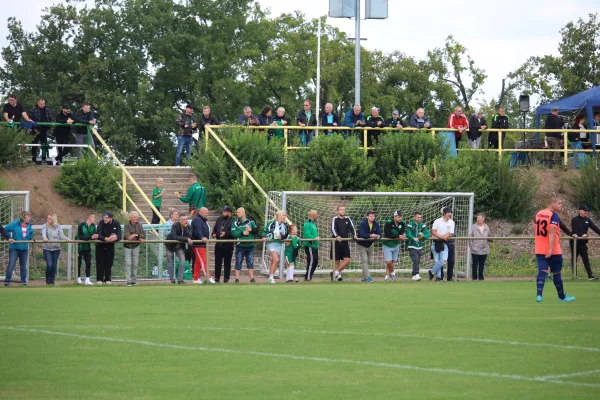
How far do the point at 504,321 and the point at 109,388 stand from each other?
6.84 meters

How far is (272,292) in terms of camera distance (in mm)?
20984

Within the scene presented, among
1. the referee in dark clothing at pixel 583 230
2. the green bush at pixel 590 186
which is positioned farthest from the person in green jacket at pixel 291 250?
the green bush at pixel 590 186

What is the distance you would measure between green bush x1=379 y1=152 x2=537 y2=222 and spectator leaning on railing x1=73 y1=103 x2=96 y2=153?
8.97 meters

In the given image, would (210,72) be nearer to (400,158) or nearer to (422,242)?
(400,158)

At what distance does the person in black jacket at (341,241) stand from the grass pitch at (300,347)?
660 centimetres

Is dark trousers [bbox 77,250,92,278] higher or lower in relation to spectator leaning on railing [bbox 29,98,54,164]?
lower

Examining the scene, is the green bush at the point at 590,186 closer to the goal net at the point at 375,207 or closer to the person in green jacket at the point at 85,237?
the goal net at the point at 375,207

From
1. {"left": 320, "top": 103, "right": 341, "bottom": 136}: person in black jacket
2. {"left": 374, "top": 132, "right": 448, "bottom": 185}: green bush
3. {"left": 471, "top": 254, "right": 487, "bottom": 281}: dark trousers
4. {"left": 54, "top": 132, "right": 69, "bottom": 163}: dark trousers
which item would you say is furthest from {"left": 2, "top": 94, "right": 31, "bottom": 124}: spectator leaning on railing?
{"left": 471, "top": 254, "right": 487, "bottom": 281}: dark trousers

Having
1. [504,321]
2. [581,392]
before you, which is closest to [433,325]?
[504,321]

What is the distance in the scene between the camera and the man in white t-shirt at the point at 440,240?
2606 cm

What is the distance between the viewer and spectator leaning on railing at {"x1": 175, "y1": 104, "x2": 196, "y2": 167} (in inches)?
1268

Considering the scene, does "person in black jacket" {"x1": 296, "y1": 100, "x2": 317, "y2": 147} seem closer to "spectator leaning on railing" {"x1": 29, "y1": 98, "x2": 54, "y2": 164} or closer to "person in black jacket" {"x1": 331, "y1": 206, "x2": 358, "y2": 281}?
"person in black jacket" {"x1": 331, "y1": 206, "x2": 358, "y2": 281}

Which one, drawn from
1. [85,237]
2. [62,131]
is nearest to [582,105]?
[62,131]

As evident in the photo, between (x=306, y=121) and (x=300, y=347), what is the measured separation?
21995 mm
